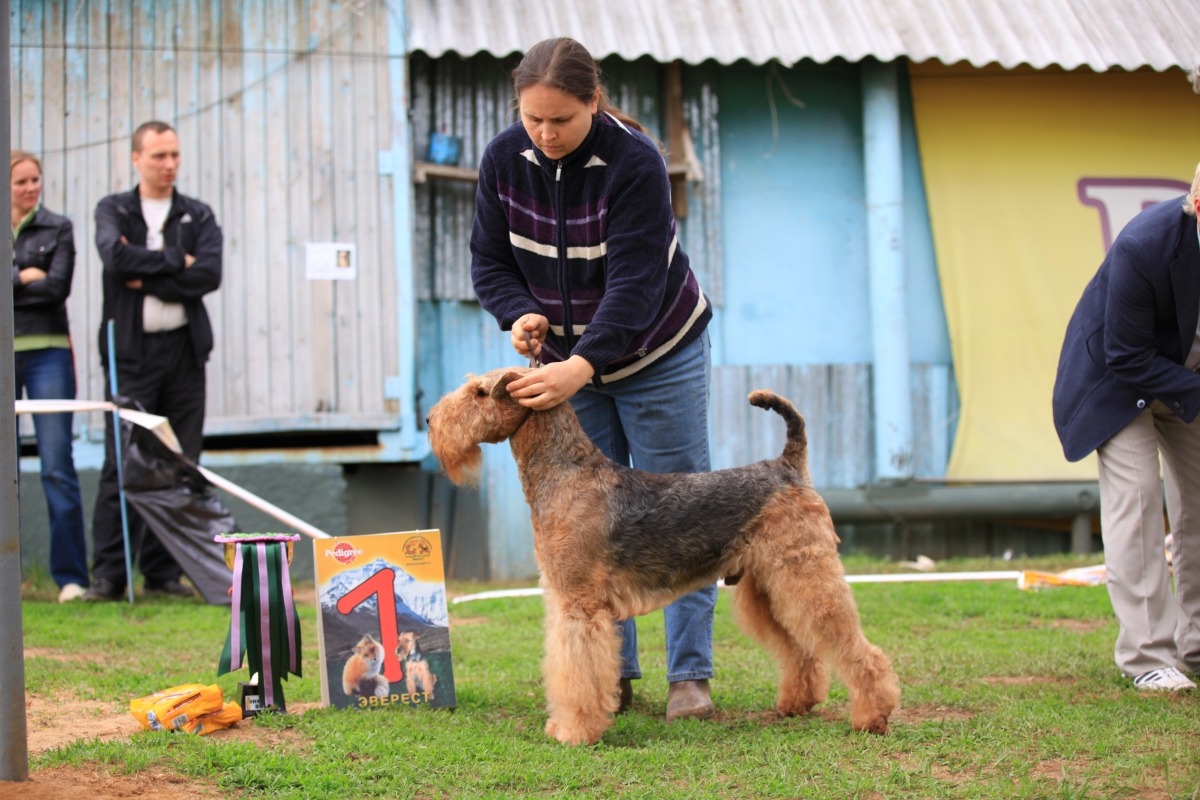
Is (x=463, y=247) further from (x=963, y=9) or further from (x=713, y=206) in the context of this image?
(x=963, y=9)

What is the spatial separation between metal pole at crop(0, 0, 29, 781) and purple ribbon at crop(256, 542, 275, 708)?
101cm

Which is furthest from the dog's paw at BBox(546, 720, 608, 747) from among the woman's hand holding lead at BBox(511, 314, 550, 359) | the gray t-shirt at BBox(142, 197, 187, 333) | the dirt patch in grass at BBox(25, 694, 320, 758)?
the gray t-shirt at BBox(142, 197, 187, 333)

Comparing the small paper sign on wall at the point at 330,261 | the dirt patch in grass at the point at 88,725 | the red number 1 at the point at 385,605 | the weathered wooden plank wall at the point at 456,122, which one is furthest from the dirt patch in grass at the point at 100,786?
the weathered wooden plank wall at the point at 456,122

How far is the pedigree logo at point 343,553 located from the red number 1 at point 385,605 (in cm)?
10

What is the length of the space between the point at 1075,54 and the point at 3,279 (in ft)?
25.1

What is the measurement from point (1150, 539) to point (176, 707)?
147 inches

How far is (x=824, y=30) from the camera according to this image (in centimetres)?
772

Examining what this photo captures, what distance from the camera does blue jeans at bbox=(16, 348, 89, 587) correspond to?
244 inches

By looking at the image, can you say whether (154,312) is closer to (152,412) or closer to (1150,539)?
(152,412)

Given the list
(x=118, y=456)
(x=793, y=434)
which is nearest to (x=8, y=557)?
(x=793, y=434)

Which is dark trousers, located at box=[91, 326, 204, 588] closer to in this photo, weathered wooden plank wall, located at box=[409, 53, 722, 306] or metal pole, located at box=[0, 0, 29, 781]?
weathered wooden plank wall, located at box=[409, 53, 722, 306]

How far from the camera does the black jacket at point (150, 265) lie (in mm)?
6062

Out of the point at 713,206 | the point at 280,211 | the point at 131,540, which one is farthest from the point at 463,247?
the point at 131,540

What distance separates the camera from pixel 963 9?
8016mm
